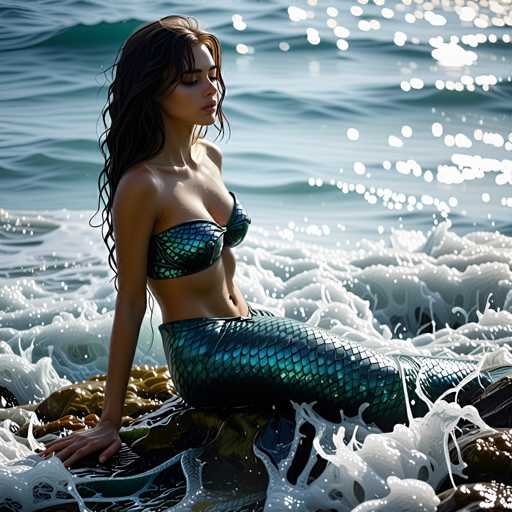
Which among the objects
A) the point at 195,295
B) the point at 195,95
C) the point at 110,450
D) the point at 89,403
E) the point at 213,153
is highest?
the point at 195,95

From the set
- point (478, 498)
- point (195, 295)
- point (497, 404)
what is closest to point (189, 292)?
point (195, 295)

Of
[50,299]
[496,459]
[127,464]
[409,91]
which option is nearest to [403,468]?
[496,459]

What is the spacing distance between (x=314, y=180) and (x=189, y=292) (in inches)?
374

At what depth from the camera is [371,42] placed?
20.3 m

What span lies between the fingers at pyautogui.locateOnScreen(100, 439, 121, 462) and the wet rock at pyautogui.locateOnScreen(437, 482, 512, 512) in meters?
1.38

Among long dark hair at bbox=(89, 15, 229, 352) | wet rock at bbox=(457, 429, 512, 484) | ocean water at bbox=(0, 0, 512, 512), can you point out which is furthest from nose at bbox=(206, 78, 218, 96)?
wet rock at bbox=(457, 429, 512, 484)

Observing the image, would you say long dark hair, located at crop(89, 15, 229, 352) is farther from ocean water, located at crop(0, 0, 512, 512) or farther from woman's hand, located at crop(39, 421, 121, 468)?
ocean water, located at crop(0, 0, 512, 512)

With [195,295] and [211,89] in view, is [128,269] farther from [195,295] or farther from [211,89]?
[211,89]

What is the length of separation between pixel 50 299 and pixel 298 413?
5.72 meters

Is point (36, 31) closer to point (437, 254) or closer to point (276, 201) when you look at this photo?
point (276, 201)

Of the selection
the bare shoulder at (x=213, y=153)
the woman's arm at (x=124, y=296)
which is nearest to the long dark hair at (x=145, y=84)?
the woman's arm at (x=124, y=296)

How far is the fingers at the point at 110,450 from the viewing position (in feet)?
15.9

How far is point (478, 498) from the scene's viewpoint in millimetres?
3928

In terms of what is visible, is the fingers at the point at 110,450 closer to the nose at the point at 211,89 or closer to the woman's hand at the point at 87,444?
the woman's hand at the point at 87,444
